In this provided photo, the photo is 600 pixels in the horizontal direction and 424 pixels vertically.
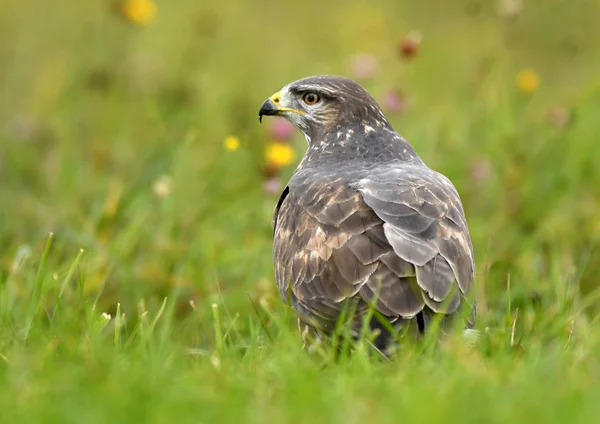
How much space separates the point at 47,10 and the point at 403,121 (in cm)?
471

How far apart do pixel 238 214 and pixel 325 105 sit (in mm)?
1580

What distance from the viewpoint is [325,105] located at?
5.69 meters

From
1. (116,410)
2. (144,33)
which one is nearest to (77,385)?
(116,410)

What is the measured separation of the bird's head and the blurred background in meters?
0.36

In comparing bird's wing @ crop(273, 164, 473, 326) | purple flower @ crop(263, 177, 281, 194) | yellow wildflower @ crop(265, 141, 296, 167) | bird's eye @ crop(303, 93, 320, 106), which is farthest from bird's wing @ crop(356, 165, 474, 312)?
yellow wildflower @ crop(265, 141, 296, 167)

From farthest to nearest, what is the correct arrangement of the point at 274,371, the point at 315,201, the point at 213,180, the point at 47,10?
1. the point at 47,10
2. the point at 213,180
3. the point at 315,201
4. the point at 274,371

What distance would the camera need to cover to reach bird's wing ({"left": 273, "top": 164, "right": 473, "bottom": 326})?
4203 mm

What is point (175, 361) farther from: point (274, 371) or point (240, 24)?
point (240, 24)

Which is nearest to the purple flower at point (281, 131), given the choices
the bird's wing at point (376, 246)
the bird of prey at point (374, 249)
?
the bird of prey at point (374, 249)

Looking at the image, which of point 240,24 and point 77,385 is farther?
point 240,24

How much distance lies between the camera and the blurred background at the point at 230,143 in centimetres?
605

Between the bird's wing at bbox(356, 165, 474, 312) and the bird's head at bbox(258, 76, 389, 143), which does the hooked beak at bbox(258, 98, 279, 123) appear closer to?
the bird's head at bbox(258, 76, 389, 143)

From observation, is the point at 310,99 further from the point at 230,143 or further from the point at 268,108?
the point at 230,143

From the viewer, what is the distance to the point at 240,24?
1190 centimetres
